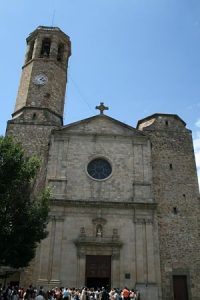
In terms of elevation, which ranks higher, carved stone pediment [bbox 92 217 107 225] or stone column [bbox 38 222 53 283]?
carved stone pediment [bbox 92 217 107 225]

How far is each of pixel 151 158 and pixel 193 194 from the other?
9.82ft

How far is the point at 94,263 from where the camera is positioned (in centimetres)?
1578

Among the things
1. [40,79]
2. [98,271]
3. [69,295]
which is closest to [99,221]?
[98,271]

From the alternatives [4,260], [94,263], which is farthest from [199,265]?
[4,260]

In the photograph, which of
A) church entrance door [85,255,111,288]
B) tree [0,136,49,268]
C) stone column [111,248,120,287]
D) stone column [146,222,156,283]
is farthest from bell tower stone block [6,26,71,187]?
stone column [146,222,156,283]

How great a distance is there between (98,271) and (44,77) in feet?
40.3

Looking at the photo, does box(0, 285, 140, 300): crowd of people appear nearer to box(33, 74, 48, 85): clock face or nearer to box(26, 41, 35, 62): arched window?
box(33, 74, 48, 85): clock face

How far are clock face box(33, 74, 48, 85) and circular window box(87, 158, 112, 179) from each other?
6.39m

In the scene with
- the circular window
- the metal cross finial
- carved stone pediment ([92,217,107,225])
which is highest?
the metal cross finial

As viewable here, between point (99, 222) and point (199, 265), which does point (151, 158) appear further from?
point (199, 265)

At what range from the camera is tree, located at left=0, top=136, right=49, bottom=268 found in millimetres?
11203

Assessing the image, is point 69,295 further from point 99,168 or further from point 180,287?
point 99,168

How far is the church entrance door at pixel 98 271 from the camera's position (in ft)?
51.0

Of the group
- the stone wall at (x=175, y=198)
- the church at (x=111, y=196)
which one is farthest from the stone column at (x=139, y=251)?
the stone wall at (x=175, y=198)
